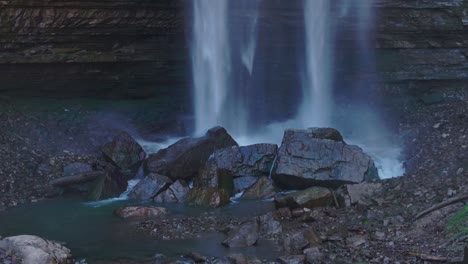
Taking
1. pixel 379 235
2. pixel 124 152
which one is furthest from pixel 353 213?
pixel 124 152

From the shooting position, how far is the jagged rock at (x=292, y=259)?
8.92m

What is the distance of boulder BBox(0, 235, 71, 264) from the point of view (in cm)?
846

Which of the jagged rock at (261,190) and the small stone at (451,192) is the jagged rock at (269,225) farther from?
the small stone at (451,192)

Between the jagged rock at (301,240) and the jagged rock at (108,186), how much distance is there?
16.5 feet

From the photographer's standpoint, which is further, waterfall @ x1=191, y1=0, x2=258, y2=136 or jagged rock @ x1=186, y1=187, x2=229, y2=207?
waterfall @ x1=191, y1=0, x2=258, y2=136

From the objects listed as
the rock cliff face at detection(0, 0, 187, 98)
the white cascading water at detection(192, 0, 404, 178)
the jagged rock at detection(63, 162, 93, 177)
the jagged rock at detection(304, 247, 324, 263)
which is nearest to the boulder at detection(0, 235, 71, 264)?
the jagged rock at detection(304, 247, 324, 263)

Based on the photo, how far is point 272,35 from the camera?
18.2 metres

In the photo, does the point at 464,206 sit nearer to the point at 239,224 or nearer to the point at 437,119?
the point at 239,224

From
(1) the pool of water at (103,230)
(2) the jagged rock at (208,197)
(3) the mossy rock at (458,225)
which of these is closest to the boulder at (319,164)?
(1) the pool of water at (103,230)

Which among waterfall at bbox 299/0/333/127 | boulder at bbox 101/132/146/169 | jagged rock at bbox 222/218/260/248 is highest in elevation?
waterfall at bbox 299/0/333/127

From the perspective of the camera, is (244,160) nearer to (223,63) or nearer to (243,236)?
(243,236)

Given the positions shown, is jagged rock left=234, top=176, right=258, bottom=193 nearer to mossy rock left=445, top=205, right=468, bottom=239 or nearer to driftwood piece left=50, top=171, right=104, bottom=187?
driftwood piece left=50, top=171, right=104, bottom=187

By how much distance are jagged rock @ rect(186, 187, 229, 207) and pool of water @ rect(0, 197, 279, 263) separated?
0.79ft

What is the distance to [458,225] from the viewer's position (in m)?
8.84
